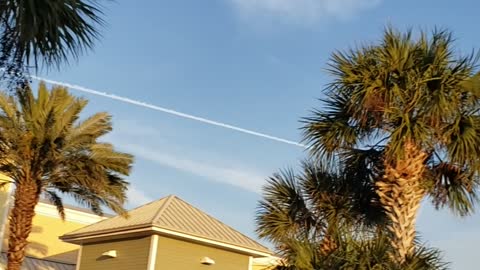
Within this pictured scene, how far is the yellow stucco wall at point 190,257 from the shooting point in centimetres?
2430

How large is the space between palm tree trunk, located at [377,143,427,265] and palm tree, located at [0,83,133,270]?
915 centimetres

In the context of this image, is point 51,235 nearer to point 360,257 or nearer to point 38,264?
point 38,264

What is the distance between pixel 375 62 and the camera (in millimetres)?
15453

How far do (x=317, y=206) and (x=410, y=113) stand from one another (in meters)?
3.28

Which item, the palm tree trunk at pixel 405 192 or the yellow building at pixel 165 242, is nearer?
the palm tree trunk at pixel 405 192

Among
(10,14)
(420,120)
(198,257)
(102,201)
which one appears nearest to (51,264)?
(198,257)

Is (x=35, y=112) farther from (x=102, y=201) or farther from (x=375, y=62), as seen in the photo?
(x=375, y=62)

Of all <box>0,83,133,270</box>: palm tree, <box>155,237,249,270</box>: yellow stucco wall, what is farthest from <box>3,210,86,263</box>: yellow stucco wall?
<box>0,83,133,270</box>: palm tree

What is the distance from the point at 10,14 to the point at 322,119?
10.1m

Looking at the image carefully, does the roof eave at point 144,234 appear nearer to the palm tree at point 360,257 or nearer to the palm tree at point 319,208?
the palm tree at point 319,208

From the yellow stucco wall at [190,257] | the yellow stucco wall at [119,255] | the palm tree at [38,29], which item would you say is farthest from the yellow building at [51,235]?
the palm tree at [38,29]

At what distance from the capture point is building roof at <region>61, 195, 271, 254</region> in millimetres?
24625

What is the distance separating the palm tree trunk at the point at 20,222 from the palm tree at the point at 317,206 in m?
6.51

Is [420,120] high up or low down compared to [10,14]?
up
